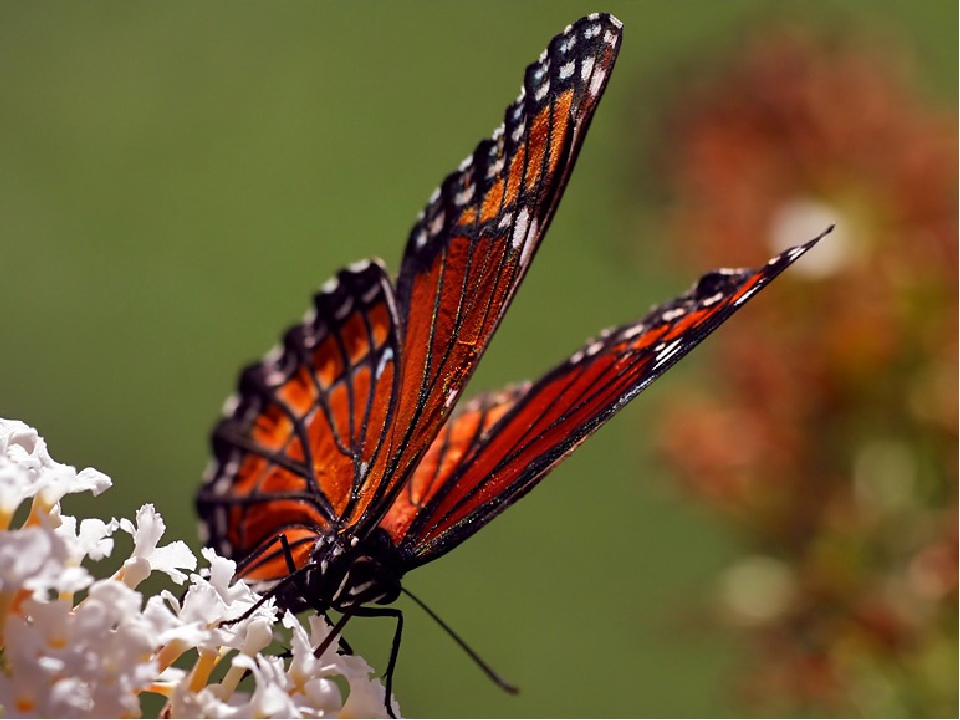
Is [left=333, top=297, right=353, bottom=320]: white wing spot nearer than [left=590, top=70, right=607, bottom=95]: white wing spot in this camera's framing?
No

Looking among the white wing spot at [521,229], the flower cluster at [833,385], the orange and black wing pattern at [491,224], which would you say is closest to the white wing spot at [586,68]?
the orange and black wing pattern at [491,224]

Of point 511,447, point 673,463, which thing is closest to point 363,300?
point 511,447

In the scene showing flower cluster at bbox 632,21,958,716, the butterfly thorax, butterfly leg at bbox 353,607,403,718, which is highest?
the butterfly thorax

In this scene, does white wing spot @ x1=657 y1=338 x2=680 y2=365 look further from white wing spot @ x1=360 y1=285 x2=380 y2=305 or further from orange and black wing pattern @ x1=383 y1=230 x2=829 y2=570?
white wing spot @ x1=360 y1=285 x2=380 y2=305

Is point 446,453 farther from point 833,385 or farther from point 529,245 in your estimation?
point 833,385

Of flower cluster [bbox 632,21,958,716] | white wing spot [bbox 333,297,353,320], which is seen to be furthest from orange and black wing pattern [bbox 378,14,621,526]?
flower cluster [bbox 632,21,958,716]

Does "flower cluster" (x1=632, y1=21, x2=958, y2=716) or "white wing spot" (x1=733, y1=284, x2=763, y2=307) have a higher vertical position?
"white wing spot" (x1=733, y1=284, x2=763, y2=307)

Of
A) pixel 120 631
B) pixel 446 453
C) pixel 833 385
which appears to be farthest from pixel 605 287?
pixel 120 631

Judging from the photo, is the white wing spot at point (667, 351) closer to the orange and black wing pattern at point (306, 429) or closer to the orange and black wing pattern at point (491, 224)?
the orange and black wing pattern at point (491, 224)

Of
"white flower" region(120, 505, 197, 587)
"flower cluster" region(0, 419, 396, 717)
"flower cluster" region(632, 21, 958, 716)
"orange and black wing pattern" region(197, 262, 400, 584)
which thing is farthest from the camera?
"flower cluster" region(632, 21, 958, 716)
